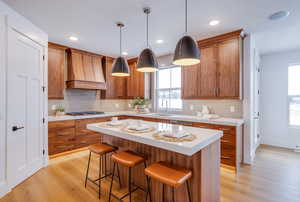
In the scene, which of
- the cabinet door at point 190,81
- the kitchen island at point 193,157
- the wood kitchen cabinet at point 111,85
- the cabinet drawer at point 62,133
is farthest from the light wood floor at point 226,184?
the wood kitchen cabinet at point 111,85

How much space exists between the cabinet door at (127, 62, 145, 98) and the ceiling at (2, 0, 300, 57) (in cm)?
144

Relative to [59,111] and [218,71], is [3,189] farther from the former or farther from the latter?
[218,71]

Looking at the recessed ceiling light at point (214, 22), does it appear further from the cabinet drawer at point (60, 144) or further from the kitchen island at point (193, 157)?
→ the cabinet drawer at point (60, 144)

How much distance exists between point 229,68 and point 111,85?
3486 mm

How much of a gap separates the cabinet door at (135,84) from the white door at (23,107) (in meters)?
2.67

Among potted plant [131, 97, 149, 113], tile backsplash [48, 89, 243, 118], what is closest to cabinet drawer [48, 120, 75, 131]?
tile backsplash [48, 89, 243, 118]

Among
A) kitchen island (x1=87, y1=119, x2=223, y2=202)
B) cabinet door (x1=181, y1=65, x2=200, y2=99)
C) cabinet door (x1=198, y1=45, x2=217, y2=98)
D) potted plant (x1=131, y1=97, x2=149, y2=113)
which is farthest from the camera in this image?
potted plant (x1=131, y1=97, x2=149, y2=113)

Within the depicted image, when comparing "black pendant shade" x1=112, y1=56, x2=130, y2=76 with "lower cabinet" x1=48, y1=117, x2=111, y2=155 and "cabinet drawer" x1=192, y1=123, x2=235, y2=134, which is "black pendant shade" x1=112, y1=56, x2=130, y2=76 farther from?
"lower cabinet" x1=48, y1=117, x2=111, y2=155

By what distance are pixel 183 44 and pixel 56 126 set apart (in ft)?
10.7

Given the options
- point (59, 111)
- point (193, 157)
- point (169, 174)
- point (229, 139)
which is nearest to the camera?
point (169, 174)

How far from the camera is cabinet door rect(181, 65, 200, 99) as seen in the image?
11.6 feet

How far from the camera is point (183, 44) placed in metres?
1.72

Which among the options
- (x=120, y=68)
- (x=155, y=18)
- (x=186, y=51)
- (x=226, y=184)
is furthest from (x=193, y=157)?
(x=155, y=18)

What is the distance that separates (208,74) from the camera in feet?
10.9
